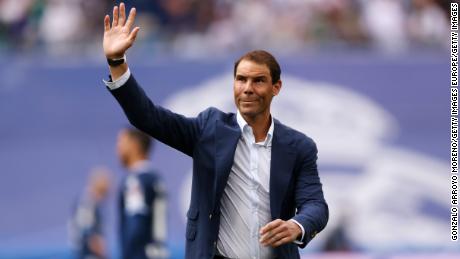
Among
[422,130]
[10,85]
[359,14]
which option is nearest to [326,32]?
[359,14]

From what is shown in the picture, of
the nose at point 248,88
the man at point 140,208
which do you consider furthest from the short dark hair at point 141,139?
the nose at point 248,88

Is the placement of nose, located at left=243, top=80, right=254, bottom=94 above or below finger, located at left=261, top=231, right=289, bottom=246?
above

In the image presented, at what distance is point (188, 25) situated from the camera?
14945 mm

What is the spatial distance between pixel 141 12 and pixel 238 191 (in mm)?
9745

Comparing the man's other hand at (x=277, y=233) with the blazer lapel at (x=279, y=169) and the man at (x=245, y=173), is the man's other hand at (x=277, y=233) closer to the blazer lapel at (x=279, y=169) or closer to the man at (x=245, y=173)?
the man at (x=245, y=173)

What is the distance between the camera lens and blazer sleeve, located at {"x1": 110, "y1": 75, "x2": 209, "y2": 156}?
5273 mm

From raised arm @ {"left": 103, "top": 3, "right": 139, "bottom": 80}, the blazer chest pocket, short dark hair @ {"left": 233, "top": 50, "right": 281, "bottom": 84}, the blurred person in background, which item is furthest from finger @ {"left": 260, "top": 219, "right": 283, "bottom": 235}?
the blurred person in background

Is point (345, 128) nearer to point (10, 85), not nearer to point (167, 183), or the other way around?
point (167, 183)

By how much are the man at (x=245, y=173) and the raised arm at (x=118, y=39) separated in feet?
0.06

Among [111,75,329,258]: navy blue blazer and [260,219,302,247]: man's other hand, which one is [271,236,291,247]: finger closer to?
[260,219,302,247]: man's other hand

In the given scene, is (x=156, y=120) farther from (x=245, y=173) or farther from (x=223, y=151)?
(x=245, y=173)

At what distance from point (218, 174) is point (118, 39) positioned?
78 centimetres

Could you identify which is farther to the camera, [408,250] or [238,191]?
[408,250]

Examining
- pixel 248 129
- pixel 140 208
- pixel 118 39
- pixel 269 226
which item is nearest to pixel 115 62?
pixel 118 39
